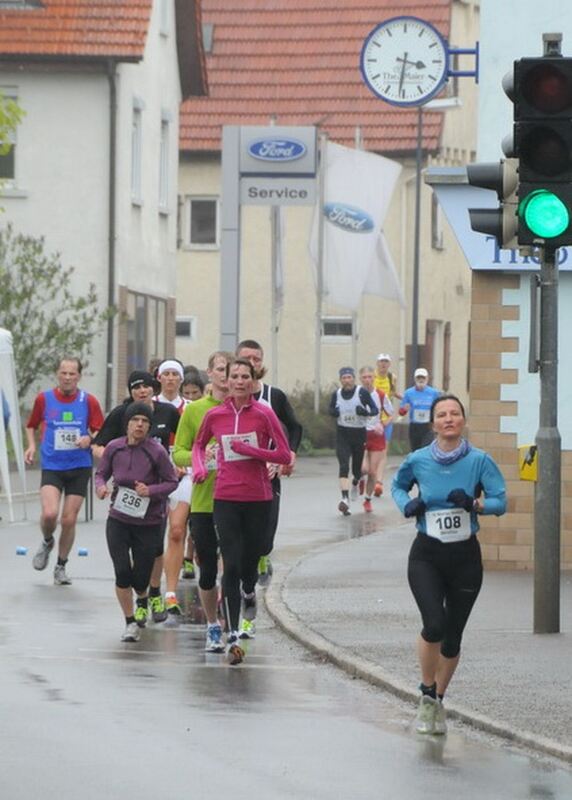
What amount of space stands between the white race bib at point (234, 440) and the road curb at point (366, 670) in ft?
4.12

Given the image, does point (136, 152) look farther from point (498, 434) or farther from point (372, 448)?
point (498, 434)

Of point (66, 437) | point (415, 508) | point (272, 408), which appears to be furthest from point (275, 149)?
point (415, 508)

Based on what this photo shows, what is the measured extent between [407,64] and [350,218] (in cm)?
2225

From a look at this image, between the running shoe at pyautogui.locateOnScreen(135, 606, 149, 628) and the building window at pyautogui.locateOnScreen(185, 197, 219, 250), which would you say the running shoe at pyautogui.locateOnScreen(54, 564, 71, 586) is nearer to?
the running shoe at pyautogui.locateOnScreen(135, 606, 149, 628)

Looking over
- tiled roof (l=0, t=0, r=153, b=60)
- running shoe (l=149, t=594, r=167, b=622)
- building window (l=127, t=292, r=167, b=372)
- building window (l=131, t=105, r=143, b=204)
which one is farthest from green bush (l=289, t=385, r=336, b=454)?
running shoe (l=149, t=594, r=167, b=622)

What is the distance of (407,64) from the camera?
83.1ft

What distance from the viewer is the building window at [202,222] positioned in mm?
61719

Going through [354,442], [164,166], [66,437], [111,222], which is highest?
[164,166]

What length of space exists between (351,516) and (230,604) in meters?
14.6

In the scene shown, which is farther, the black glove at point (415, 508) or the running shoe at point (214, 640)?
the running shoe at point (214, 640)

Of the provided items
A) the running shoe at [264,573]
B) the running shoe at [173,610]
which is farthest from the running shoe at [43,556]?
the running shoe at [173,610]

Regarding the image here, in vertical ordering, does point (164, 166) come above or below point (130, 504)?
above

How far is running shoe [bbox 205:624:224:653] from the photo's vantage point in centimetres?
1473

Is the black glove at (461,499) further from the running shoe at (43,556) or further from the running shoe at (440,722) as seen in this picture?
the running shoe at (43,556)
